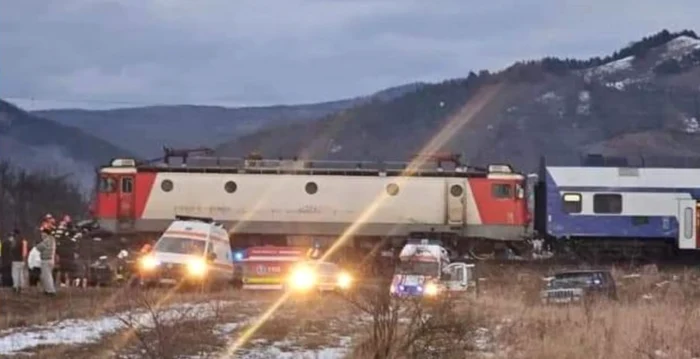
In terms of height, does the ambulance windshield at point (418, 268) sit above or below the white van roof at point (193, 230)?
below

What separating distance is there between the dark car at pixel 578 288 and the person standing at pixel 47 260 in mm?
10147

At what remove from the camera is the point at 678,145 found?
12050 cm

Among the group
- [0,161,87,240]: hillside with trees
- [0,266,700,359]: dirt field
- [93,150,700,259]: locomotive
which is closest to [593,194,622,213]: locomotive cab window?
[93,150,700,259]: locomotive

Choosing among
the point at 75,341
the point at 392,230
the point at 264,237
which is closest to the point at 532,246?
the point at 392,230

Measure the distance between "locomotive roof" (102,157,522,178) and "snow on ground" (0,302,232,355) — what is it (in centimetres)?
2587

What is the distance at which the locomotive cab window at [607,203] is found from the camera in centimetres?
4212

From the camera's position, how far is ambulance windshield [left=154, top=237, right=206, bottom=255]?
2991 cm

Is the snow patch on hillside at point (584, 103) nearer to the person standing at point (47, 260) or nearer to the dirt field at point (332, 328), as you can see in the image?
the person standing at point (47, 260)

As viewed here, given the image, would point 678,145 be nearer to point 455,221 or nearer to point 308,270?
point 455,221

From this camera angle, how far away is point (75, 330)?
16469 mm

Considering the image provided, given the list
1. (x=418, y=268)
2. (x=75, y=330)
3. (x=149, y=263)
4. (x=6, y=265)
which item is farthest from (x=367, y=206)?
A: (x=75, y=330)

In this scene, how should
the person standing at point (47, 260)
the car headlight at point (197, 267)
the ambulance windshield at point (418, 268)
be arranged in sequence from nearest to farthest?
the ambulance windshield at point (418, 268) → the person standing at point (47, 260) → the car headlight at point (197, 267)

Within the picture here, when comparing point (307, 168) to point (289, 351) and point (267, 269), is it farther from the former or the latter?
point (289, 351)

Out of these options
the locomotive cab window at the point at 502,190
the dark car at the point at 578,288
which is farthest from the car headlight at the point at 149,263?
the locomotive cab window at the point at 502,190
